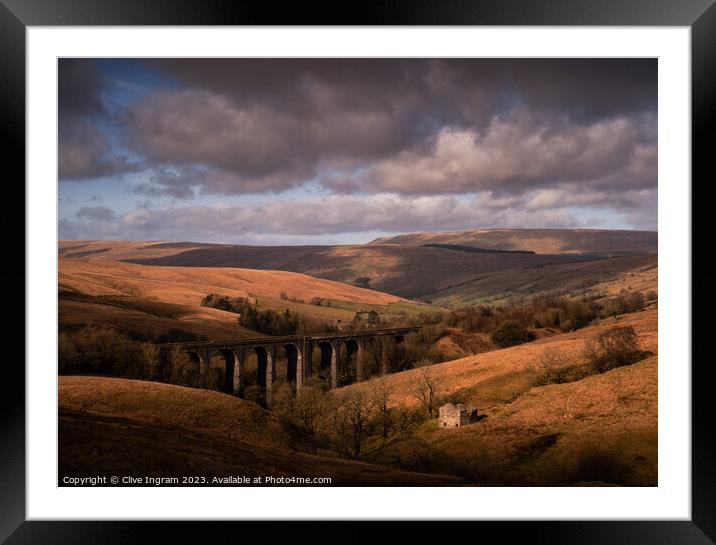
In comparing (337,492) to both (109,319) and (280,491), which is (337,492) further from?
(109,319)

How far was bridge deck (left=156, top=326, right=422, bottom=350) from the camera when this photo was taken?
18234 mm

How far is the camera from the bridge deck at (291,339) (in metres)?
18.2

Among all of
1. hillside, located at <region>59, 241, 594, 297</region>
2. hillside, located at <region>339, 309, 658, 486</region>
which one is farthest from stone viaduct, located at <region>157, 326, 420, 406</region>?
hillside, located at <region>339, 309, 658, 486</region>

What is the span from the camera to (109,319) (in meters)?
17.9

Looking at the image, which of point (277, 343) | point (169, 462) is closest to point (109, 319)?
point (277, 343)

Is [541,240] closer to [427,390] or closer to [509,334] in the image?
[509,334]

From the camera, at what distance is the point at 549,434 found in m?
13.0

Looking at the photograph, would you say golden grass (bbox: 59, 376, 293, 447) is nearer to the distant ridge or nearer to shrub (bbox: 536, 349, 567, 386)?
shrub (bbox: 536, 349, 567, 386)

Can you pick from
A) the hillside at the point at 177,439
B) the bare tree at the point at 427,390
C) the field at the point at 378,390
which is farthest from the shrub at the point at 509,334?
the hillside at the point at 177,439

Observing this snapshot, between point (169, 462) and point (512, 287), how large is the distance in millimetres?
15774

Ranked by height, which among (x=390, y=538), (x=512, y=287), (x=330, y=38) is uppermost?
(x=330, y=38)

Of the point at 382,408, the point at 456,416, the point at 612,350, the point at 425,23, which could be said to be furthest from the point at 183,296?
the point at 425,23

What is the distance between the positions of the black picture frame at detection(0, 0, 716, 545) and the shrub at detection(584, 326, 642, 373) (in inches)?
288

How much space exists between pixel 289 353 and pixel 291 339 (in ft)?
1.92
